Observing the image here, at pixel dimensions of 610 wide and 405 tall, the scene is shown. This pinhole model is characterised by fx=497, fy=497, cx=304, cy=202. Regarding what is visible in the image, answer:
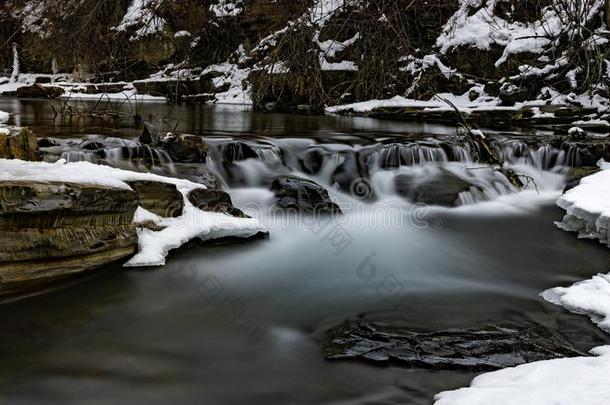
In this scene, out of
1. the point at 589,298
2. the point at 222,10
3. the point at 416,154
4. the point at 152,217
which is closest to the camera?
the point at 222,10

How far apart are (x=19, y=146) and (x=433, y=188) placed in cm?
546

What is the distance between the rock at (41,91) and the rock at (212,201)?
665 inches

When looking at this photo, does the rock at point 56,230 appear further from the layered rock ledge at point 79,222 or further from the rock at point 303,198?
the rock at point 303,198

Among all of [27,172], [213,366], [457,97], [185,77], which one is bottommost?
[213,366]

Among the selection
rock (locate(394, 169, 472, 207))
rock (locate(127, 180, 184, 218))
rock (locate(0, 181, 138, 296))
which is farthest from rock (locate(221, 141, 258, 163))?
rock (locate(0, 181, 138, 296))

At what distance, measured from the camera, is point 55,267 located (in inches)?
153

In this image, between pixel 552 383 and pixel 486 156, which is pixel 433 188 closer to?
pixel 486 156

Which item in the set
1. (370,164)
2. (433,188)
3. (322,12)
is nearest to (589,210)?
(433,188)

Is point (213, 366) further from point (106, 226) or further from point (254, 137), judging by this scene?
point (254, 137)

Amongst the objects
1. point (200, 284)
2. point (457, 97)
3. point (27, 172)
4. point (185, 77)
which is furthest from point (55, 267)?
point (457, 97)

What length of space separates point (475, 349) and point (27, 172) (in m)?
3.56

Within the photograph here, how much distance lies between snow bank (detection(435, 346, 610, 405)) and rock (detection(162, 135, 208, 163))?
5.73m

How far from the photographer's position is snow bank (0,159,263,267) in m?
4.03

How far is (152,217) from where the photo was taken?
16.2ft
